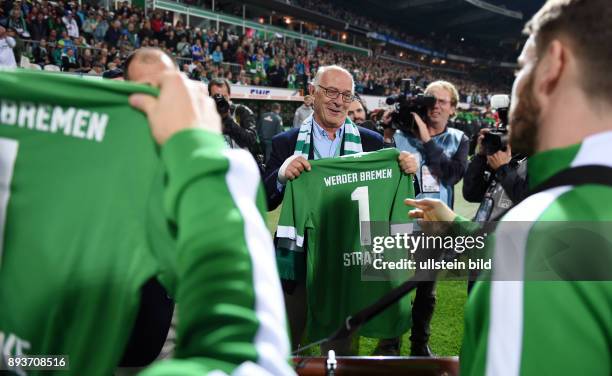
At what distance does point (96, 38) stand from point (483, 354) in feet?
43.6

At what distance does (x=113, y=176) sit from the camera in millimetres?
820

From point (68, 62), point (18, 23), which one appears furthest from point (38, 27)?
point (68, 62)

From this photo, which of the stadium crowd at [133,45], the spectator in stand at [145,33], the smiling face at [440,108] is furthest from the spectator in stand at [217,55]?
the smiling face at [440,108]

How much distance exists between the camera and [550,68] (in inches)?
34.1

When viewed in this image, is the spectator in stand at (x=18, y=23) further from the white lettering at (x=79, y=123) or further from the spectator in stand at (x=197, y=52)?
the white lettering at (x=79, y=123)

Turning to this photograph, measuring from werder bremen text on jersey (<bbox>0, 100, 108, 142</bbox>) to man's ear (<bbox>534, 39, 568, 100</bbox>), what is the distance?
Answer: 786 mm

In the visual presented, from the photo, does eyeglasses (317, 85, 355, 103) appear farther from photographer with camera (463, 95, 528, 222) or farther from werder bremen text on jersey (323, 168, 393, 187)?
photographer with camera (463, 95, 528, 222)

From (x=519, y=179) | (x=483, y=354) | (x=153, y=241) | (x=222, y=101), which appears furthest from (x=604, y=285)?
(x=222, y=101)

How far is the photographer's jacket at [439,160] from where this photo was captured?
2.95 m

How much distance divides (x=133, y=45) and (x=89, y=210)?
1317 cm

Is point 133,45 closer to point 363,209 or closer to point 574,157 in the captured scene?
point 363,209

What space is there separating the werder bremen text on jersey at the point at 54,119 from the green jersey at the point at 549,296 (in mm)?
726

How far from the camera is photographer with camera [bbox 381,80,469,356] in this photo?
2.95m

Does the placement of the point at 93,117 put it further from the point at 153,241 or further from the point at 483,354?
the point at 483,354
